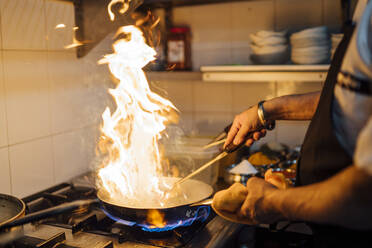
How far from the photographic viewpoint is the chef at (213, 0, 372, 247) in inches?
29.6

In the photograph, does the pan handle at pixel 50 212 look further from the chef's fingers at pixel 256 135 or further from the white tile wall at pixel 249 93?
the white tile wall at pixel 249 93

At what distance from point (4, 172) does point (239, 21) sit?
128cm

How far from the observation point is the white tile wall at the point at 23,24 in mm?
1450

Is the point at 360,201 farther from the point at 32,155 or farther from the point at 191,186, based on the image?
the point at 32,155

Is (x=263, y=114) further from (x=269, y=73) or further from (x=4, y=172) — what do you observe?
(x=4, y=172)

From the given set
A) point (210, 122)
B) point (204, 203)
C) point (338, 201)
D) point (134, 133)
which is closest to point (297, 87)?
point (210, 122)

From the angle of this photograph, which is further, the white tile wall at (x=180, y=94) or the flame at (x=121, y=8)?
the white tile wall at (x=180, y=94)

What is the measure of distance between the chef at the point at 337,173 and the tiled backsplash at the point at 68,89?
0.87 meters

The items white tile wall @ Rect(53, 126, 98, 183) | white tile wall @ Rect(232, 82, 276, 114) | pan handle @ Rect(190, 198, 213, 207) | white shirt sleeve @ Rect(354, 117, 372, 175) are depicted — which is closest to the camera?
white shirt sleeve @ Rect(354, 117, 372, 175)

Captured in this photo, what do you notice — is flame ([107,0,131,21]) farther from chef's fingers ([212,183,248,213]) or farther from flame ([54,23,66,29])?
chef's fingers ([212,183,248,213])

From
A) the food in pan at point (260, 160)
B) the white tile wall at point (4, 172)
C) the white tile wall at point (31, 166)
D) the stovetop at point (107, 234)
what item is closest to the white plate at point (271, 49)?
the food in pan at point (260, 160)

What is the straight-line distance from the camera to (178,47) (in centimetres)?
211

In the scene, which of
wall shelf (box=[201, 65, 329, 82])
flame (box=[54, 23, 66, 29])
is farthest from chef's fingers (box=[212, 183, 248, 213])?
flame (box=[54, 23, 66, 29])

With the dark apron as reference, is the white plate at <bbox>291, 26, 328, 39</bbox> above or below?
above
